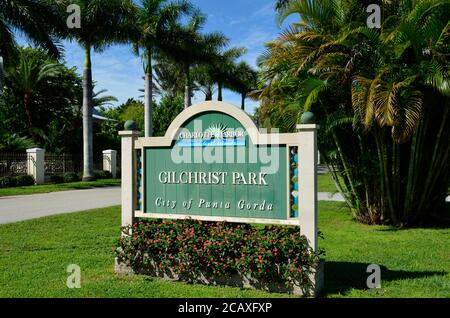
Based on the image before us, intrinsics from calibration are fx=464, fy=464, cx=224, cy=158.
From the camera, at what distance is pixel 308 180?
201 inches

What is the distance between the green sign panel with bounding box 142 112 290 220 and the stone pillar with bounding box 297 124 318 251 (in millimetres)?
192

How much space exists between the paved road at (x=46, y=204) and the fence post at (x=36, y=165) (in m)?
5.22

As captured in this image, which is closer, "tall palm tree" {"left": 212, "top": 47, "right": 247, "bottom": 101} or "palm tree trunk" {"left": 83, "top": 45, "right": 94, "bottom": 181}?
"palm tree trunk" {"left": 83, "top": 45, "right": 94, "bottom": 181}

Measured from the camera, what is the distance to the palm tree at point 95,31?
22584 millimetres

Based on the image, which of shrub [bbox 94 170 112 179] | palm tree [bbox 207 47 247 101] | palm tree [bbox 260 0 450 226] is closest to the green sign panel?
palm tree [bbox 260 0 450 226]

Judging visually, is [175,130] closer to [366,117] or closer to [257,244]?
[257,244]

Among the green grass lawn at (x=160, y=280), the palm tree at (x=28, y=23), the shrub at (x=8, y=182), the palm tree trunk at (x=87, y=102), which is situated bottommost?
the green grass lawn at (x=160, y=280)

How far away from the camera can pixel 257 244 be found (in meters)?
5.21

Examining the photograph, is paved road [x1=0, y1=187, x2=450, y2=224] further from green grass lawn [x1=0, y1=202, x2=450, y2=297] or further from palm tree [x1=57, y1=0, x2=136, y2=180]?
palm tree [x1=57, y1=0, x2=136, y2=180]

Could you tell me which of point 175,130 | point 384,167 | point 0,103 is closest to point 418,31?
point 384,167

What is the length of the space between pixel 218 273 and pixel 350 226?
18.1ft

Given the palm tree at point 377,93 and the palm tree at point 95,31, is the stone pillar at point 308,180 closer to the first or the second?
the palm tree at point 377,93

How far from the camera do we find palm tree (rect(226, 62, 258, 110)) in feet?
131

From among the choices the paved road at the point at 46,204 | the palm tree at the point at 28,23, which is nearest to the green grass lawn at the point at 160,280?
the paved road at the point at 46,204
